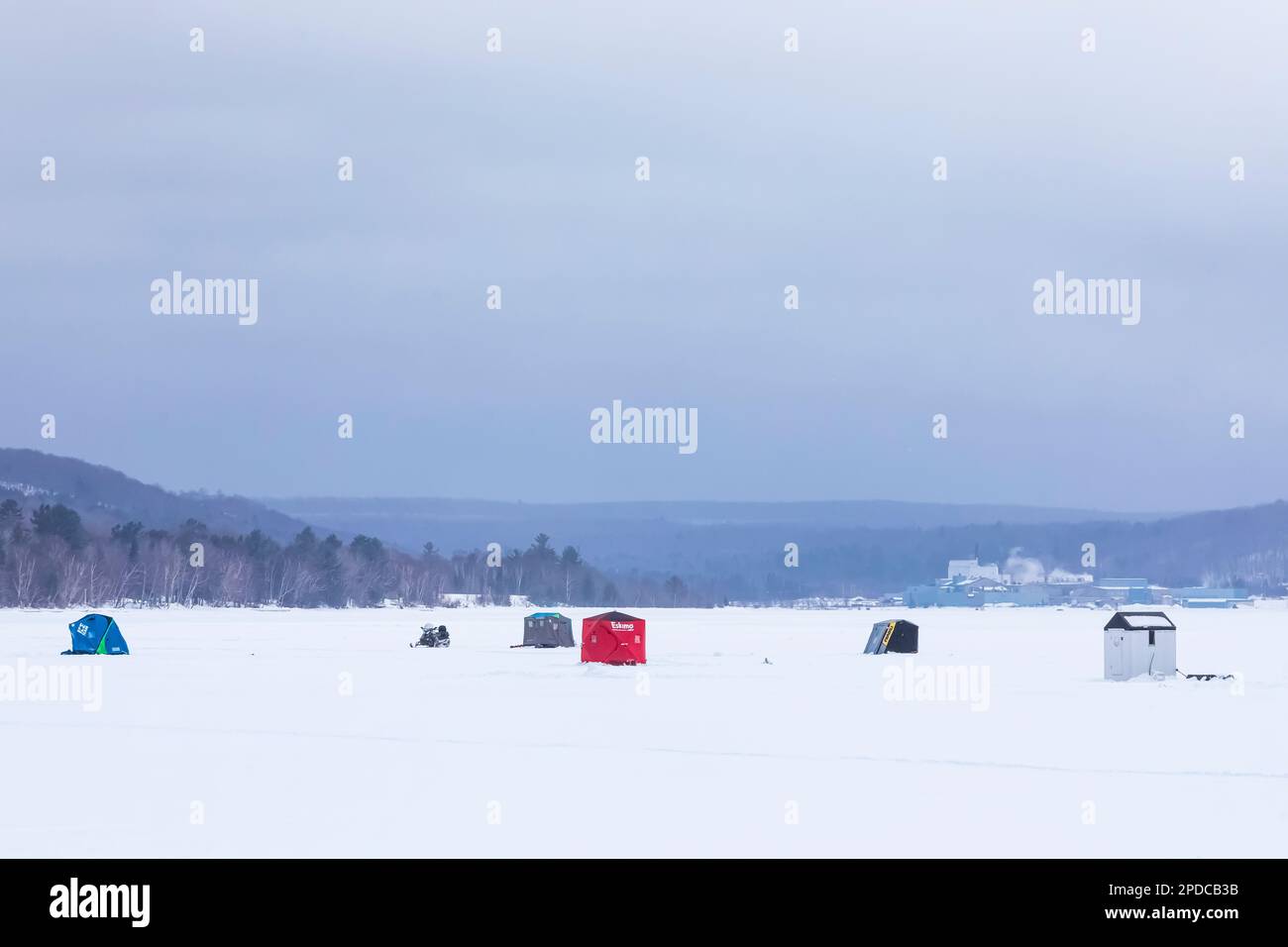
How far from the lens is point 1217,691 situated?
34219 mm

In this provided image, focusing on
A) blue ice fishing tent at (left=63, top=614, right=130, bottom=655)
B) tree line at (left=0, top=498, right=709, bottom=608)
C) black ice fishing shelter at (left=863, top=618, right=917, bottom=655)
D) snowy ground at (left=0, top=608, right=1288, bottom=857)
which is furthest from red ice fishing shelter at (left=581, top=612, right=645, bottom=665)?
tree line at (left=0, top=498, right=709, bottom=608)

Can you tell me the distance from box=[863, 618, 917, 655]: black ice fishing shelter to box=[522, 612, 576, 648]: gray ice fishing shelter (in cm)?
1172

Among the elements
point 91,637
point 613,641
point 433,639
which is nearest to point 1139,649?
point 613,641

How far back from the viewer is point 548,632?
58875 mm

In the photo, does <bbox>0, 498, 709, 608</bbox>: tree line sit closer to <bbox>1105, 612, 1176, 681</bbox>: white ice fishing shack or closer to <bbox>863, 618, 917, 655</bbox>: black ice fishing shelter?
<bbox>863, 618, 917, 655</bbox>: black ice fishing shelter

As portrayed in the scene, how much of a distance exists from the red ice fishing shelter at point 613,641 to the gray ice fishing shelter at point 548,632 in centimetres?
1244

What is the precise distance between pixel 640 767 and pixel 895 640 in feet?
111

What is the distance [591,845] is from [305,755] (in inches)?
318

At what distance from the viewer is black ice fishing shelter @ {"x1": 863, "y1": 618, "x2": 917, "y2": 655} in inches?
2085

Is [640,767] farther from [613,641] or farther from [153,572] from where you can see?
[153,572]

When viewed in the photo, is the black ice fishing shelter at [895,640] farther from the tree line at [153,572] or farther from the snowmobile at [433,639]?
the tree line at [153,572]

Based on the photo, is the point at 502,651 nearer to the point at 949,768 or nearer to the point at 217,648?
the point at 217,648
